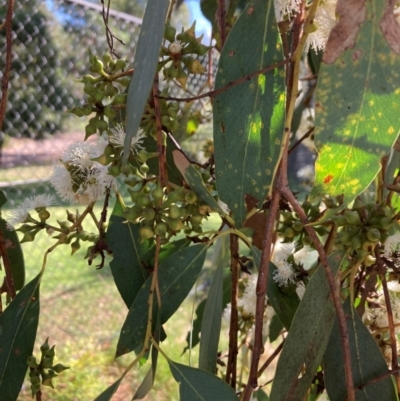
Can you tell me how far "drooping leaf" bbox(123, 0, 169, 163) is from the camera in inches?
17.7

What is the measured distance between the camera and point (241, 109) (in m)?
0.57

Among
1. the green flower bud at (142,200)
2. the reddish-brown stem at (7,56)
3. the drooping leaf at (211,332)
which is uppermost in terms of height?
the reddish-brown stem at (7,56)

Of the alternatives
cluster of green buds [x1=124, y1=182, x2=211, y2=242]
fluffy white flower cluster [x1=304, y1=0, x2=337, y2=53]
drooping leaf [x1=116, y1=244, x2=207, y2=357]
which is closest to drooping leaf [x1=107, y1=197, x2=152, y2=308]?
drooping leaf [x1=116, y1=244, x2=207, y2=357]

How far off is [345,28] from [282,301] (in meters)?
0.35

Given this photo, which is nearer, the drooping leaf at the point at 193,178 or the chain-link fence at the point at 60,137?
the drooping leaf at the point at 193,178

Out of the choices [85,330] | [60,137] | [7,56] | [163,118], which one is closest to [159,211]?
[163,118]

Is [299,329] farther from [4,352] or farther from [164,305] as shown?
[4,352]

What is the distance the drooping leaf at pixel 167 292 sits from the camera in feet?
2.15

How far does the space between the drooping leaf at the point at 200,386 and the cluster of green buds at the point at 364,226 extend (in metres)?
→ 0.20

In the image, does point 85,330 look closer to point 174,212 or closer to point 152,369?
point 152,369

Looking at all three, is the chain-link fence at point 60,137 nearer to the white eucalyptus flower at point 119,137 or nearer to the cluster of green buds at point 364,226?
the white eucalyptus flower at point 119,137

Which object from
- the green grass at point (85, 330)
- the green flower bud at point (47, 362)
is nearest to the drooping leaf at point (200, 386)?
the green flower bud at point (47, 362)

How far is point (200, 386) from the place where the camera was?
1.96 feet

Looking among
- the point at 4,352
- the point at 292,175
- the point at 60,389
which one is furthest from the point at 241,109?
the point at 60,389
